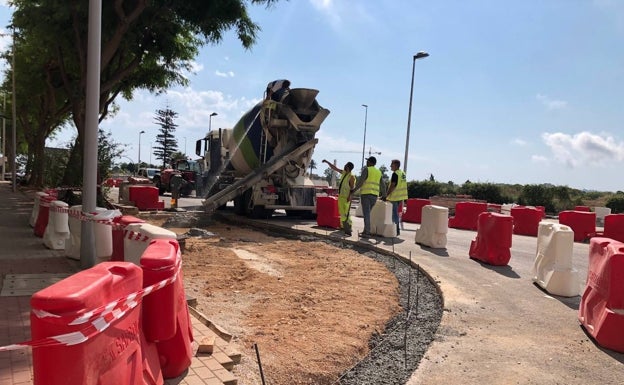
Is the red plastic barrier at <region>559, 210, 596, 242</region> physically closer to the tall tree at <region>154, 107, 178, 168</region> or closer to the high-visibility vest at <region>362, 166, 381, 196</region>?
the high-visibility vest at <region>362, 166, 381, 196</region>

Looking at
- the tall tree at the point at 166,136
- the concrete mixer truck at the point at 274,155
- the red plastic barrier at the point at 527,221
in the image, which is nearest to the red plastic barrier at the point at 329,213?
the concrete mixer truck at the point at 274,155

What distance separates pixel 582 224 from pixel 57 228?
42.8ft

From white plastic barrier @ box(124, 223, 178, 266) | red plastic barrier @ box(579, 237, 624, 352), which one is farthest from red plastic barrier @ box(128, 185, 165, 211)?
red plastic barrier @ box(579, 237, 624, 352)

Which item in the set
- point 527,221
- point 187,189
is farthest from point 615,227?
point 187,189

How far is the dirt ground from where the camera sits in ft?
14.8

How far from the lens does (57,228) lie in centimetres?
920

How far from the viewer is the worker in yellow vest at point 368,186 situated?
11.7 meters

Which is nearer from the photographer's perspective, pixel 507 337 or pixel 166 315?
pixel 166 315

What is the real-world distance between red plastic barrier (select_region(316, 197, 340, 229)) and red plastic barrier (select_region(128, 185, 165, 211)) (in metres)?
8.28

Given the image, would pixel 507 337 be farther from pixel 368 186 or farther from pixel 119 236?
pixel 368 186

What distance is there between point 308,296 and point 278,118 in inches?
345

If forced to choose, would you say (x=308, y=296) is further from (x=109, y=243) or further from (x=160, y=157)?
(x=160, y=157)

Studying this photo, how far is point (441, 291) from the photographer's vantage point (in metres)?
6.73

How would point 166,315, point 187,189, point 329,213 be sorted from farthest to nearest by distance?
point 187,189 → point 329,213 → point 166,315
